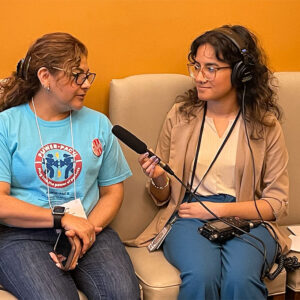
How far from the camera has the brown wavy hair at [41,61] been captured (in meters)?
1.83

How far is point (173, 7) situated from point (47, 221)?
106cm

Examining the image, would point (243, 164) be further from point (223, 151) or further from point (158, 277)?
point (158, 277)

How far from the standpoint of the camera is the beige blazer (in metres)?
2.10

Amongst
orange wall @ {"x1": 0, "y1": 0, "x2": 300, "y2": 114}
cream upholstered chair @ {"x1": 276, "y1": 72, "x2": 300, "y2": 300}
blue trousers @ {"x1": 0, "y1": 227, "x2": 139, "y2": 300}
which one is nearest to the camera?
blue trousers @ {"x1": 0, "y1": 227, "x2": 139, "y2": 300}

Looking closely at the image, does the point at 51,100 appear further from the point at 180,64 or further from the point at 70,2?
the point at 180,64

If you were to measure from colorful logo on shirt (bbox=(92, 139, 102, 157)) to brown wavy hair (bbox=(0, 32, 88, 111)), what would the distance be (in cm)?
25

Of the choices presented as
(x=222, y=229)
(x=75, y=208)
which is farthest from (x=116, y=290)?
(x=222, y=229)

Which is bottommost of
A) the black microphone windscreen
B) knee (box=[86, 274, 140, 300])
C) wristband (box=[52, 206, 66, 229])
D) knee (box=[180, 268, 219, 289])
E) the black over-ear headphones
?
knee (box=[180, 268, 219, 289])

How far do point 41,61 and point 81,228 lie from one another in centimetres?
55

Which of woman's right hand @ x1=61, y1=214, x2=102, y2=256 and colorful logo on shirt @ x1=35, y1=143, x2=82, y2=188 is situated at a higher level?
colorful logo on shirt @ x1=35, y1=143, x2=82, y2=188

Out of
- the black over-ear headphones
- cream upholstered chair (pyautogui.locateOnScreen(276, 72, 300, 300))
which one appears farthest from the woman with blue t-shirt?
cream upholstered chair (pyautogui.locateOnScreen(276, 72, 300, 300))

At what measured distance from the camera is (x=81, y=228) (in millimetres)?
1763

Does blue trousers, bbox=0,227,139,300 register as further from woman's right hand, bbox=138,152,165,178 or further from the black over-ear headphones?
the black over-ear headphones

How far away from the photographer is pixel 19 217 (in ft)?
5.75
